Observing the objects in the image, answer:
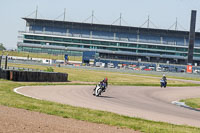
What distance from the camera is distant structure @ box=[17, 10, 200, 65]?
138000mm

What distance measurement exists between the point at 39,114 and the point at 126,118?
3498 millimetres

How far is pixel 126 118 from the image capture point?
14422mm

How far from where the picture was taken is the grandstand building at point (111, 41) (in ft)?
453

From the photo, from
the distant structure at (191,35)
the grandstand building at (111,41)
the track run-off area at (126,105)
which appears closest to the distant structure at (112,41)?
the grandstand building at (111,41)

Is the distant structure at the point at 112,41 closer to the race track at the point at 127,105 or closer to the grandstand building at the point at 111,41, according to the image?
the grandstand building at the point at 111,41

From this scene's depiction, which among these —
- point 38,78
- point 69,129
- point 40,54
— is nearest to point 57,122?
point 69,129

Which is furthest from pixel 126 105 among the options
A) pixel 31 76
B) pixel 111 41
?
pixel 111 41

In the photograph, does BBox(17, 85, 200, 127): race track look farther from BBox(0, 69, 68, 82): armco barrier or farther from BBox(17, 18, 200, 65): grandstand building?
BBox(17, 18, 200, 65): grandstand building

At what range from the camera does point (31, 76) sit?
35875 mm

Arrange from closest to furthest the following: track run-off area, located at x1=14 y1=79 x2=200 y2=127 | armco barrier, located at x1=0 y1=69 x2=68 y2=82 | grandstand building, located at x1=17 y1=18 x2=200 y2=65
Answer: track run-off area, located at x1=14 y1=79 x2=200 y2=127, armco barrier, located at x1=0 y1=69 x2=68 y2=82, grandstand building, located at x1=17 y1=18 x2=200 y2=65

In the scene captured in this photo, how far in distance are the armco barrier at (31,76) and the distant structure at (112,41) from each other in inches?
3717

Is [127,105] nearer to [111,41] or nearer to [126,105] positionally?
[126,105]

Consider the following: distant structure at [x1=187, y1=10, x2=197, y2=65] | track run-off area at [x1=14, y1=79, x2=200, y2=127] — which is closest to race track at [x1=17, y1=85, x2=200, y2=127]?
track run-off area at [x1=14, y1=79, x2=200, y2=127]

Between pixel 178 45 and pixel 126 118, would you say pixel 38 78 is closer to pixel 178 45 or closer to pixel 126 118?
pixel 126 118
